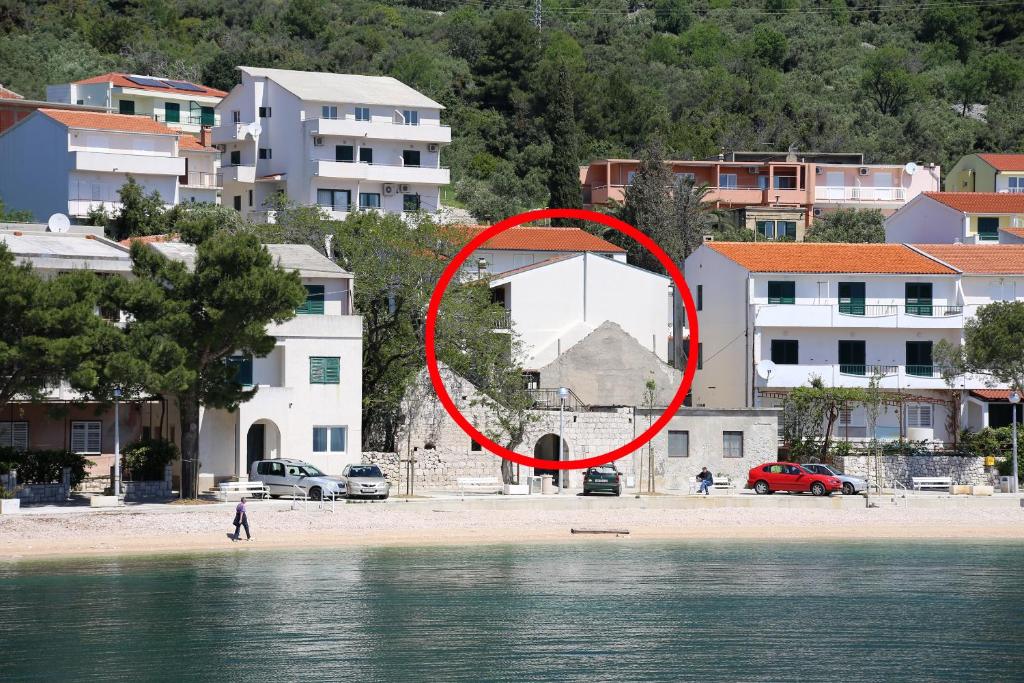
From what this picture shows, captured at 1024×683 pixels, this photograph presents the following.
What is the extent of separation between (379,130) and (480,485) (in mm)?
38528

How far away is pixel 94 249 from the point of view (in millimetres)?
64188

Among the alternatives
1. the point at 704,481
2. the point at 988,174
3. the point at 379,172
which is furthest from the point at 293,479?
the point at 988,174

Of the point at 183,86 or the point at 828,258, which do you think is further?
the point at 183,86

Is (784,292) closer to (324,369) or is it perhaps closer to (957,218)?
(957,218)

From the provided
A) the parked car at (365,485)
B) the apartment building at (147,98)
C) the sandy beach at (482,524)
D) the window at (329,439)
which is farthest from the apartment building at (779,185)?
the parked car at (365,485)

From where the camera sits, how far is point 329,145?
9656cm

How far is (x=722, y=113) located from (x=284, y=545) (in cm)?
9039

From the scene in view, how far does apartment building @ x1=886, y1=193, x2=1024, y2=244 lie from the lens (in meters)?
89.6

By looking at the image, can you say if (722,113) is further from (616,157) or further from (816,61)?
(816,61)

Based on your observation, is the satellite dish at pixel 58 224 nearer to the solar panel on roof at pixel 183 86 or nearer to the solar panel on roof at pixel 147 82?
the solar panel on roof at pixel 147 82

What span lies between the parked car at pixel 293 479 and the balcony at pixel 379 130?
39.6m

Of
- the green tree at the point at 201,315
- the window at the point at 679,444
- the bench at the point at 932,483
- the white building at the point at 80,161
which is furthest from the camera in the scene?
the white building at the point at 80,161

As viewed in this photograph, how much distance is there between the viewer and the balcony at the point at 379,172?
9544cm

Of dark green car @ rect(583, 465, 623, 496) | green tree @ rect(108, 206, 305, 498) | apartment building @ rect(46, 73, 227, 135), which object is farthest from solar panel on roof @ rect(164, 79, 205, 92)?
dark green car @ rect(583, 465, 623, 496)
